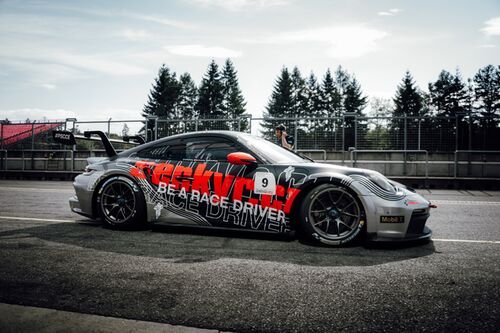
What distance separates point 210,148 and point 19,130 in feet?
59.2

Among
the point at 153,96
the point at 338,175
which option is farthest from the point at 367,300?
the point at 153,96

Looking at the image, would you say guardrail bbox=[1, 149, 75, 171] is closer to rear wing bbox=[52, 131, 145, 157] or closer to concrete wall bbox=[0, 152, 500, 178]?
concrete wall bbox=[0, 152, 500, 178]

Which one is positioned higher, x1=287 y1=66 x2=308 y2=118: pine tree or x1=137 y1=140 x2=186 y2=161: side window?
x1=287 y1=66 x2=308 y2=118: pine tree

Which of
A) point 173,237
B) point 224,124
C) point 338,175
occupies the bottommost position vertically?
point 173,237

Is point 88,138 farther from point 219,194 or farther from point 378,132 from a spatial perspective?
point 378,132

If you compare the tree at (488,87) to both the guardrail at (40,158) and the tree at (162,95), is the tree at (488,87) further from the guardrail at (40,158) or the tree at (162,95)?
the guardrail at (40,158)

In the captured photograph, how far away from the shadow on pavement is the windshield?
888 mm

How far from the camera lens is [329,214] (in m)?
3.78

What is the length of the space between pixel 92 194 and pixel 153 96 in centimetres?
6179

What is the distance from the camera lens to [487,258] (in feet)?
10.7

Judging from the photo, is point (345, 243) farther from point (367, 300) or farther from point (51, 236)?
point (51, 236)

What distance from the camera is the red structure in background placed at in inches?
712

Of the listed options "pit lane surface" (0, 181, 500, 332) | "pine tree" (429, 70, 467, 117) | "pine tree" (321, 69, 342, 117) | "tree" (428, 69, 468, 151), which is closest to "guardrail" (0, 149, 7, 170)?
"pit lane surface" (0, 181, 500, 332)

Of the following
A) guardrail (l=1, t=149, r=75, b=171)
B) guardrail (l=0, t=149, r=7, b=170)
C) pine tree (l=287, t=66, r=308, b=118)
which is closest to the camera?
guardrail (l=1, t=149, r=75, b=171)
